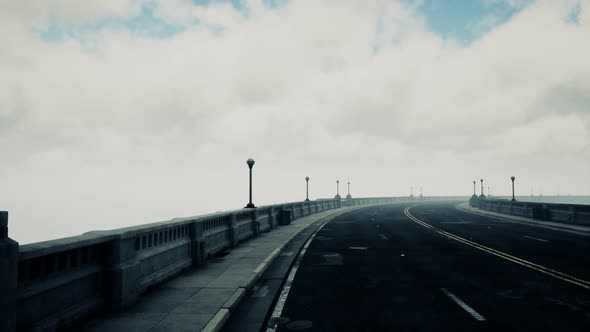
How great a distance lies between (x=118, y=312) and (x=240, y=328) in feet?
7.65

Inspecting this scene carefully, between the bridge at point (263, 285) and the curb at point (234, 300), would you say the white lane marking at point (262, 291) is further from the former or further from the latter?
the curb at point (234, 300)

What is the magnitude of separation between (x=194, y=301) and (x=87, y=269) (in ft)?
6.83

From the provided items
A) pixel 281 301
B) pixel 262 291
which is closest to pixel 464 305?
pixel 281 301

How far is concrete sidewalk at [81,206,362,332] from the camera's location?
6.12m

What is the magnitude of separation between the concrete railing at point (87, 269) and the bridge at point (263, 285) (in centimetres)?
2

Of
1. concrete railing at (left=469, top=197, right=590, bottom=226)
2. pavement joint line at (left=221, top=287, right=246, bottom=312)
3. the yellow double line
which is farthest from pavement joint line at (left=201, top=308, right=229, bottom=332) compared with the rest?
concrete railing at (left=469, top=197, right=590, bottom=226)

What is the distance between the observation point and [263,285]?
9211 millimetres

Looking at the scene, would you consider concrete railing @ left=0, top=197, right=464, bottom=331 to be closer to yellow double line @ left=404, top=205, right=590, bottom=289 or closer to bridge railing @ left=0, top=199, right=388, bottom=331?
bridge railing @ left=0, top=199, right=388, bottom=331

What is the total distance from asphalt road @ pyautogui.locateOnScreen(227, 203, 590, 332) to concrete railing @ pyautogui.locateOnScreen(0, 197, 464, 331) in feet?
8.80

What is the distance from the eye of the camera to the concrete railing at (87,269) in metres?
4.64

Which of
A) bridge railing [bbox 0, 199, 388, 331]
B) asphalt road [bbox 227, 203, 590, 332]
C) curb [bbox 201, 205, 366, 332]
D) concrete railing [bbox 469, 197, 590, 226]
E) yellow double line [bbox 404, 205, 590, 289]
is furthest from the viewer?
concrete railing [bbox 469, 197, 590, 226]

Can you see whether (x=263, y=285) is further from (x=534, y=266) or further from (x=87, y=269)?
(x=534, y=266)

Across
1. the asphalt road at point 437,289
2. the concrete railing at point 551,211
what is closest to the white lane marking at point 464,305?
the asphalt road at point 437,289

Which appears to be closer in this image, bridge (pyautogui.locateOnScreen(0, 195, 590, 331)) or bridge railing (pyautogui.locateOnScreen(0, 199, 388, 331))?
bridge railing (pyautogui.locateOnScreen(0, 199, 388, 331))
